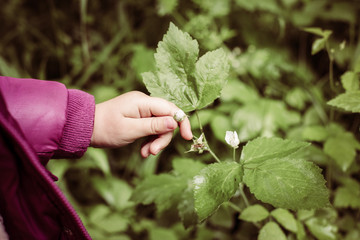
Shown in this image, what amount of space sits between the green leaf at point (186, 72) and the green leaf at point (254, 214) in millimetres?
479

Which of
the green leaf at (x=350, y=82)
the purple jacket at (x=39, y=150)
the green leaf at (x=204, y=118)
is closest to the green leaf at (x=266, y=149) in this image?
the green leaf at (x=350, y=82)

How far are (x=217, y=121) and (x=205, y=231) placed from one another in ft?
2.17

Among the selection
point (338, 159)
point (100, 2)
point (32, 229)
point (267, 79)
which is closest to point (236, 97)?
point (267, 79)

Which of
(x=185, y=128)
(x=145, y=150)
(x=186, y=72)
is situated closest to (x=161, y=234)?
(x=145, y=150)

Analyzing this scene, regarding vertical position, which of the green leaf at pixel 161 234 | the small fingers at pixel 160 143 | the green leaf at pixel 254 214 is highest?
the small fingers at pixel 160 143

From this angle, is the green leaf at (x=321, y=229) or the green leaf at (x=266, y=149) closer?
the green leaf at (x=266, y=149)

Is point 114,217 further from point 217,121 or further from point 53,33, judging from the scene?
point 53,33

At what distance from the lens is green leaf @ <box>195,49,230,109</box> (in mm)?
723

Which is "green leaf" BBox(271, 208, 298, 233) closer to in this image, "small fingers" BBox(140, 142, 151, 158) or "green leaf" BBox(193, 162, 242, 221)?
"green leaf" BBox(193, 162, 242, 221)

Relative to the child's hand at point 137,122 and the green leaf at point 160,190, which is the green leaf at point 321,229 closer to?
the green leaf at point 160,190

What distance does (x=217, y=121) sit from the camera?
5.11 feet

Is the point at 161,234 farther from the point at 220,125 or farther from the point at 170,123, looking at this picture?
the point at 170,123

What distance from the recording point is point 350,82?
3.19 ft

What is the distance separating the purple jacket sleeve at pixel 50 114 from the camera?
0.79 meters
